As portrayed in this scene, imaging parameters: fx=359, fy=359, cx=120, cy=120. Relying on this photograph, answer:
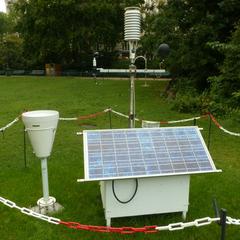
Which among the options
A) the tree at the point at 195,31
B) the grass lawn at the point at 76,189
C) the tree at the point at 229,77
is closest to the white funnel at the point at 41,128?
the grass lawn at the point at 76,189

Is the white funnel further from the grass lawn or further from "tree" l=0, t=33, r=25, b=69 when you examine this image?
"tree" l=0, t=33, r=25, b=69

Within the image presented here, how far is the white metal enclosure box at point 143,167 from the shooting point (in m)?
5.28

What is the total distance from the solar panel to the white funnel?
1.94 ft

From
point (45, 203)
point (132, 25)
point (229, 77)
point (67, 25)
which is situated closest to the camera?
point (45, 203)

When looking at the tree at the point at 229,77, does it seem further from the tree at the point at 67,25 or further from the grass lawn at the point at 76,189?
the tree at the point at 67,25

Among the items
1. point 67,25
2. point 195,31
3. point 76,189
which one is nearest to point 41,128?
point 76,189

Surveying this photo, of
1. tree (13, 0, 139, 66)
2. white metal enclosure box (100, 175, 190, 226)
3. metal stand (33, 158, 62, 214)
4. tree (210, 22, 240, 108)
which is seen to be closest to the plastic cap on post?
white metal enclosure box (100, 175, 190, 226)

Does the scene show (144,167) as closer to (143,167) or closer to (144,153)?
(143,167)

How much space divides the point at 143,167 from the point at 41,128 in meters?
1.69

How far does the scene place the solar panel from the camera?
5.25 meters

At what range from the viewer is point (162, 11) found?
63.2 ft

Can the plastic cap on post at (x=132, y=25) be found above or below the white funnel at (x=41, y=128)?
above

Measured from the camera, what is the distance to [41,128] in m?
5.58

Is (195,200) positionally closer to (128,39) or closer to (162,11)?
(128,39)
